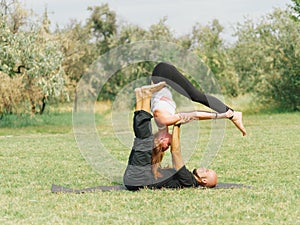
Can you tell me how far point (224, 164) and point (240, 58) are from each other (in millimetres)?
17260

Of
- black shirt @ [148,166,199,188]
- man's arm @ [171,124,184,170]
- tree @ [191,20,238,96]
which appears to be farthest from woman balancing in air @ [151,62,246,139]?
tree @ [191,20,238,96]

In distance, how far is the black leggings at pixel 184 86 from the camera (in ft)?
23.4

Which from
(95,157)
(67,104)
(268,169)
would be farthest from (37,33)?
(268,169)

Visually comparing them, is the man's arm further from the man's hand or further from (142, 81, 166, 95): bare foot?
(142, 81, 166, 95): bare foot

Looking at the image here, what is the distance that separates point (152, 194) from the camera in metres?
6.69

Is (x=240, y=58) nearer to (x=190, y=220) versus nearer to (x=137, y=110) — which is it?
(x=137, y=110)

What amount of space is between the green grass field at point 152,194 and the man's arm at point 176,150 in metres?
0.38

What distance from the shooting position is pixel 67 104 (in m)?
22.3

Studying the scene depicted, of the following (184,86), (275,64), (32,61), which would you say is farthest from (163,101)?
(275,64)

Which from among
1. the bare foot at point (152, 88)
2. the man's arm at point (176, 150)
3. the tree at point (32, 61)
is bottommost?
the man's arm at point (176, 150)

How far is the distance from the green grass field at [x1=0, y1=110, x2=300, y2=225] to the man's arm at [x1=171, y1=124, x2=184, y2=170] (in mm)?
381

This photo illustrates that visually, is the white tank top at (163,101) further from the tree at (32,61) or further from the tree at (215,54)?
the tree at (215,54)

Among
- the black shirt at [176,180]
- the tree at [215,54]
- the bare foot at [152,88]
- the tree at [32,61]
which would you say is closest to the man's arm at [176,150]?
the black shirt at [176,180]

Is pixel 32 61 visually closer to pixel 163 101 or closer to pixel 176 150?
pixel 163 101
